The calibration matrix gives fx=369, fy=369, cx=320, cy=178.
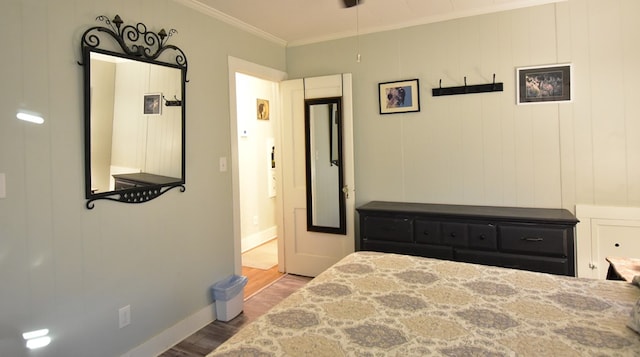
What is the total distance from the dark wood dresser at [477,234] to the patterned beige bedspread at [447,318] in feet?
3.01

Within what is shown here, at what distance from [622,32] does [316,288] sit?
2.92 m

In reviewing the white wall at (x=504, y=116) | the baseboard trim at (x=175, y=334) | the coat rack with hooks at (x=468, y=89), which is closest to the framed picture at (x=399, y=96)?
the white wall at (x=504, y=116)

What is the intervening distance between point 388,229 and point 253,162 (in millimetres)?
2619

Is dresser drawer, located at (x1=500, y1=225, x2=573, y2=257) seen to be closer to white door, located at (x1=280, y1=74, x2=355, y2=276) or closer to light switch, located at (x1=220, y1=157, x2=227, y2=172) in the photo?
white door, located at (x1=280, y1=74, x2=355, y2=276)

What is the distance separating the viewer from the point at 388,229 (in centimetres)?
312

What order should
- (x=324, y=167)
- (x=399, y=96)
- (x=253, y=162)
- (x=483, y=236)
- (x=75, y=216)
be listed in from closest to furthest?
1. (x=75, y=216)
2. (x=483, y=236)
3. (x=399, y=96)
4. (x=324, y=167)
5. (x=253, y=162)

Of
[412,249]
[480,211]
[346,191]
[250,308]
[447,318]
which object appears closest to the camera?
[447,318]

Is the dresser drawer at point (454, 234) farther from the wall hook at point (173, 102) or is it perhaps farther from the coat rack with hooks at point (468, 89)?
the wall hook at point (173, 102)

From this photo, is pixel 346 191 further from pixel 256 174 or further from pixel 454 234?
pixel 256 174

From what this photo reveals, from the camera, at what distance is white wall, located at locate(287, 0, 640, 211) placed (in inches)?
108

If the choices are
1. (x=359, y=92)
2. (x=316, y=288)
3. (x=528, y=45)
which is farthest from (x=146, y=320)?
(x=528, y=45)

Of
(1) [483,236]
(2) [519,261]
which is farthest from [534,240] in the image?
(1) [483,236]

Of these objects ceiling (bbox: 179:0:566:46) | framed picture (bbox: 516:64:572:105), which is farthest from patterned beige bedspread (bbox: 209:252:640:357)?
ceiling (bbox: 179:0:566:46)

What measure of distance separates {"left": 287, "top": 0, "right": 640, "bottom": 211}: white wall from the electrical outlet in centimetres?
222
